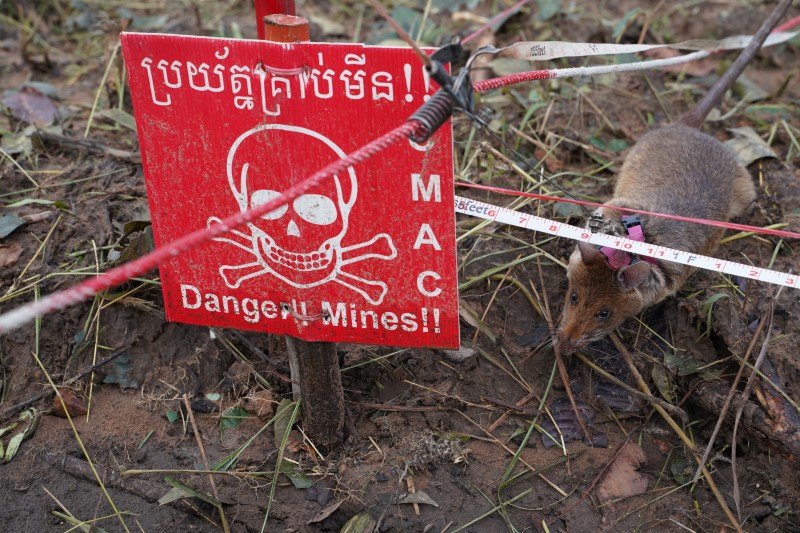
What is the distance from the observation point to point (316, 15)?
5.79m

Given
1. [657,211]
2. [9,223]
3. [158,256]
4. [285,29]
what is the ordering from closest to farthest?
1. [158,256]
2. [285,29]
3. [9,223]
4. [657,211]

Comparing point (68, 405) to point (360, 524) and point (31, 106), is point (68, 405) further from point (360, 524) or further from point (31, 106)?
point (31, 106)

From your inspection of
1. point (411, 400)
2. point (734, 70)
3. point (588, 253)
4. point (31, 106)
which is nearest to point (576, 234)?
point (588, 253)

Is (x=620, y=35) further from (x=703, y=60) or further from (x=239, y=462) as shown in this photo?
(x=239, y=462)

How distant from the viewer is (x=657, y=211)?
4.07 metres

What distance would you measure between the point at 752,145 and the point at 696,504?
8.22 feet

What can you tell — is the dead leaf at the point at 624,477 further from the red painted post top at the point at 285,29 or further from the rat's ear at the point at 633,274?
the red painted post top at the point at 285,29

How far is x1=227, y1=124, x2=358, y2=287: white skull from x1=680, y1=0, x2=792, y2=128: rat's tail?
8.84 ft

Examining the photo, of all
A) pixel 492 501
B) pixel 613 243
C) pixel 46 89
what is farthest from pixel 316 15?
pixel 492 501

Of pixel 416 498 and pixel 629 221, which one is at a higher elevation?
pixel 629 221

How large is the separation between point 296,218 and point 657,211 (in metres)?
2.39

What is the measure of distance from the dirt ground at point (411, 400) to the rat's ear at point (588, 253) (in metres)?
0.26

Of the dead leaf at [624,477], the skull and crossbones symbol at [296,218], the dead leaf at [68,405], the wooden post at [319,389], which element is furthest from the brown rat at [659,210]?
the dead leaf at [68,405]

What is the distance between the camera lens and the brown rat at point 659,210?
11.8 feet
